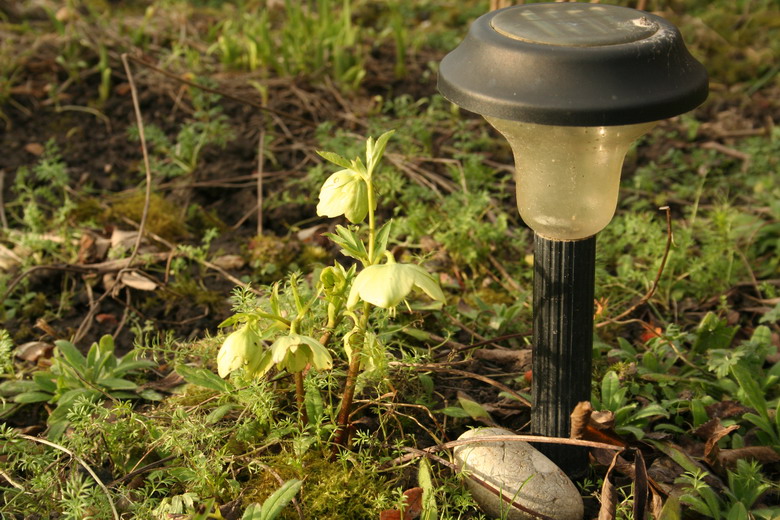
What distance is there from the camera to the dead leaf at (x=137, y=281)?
2.89 meters

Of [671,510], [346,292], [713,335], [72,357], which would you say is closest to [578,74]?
[346,292]

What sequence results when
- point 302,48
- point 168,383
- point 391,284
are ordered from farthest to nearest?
point 302,48, point 168,383, point 391,284

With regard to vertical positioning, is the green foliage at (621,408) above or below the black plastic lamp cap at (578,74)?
below

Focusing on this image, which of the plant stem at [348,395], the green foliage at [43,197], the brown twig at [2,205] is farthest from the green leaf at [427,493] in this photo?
the brown twig at [2,205]

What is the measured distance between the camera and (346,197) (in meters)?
1.74

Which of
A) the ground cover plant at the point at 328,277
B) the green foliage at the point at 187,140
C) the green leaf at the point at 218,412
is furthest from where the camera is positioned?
the green foliage at the point at 187,140

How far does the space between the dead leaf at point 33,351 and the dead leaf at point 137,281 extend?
0.35m

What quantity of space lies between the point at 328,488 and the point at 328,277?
0.50 m

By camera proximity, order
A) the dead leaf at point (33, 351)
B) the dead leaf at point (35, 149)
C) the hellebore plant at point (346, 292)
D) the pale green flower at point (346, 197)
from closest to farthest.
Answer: the hellebore plant at point (346, 292)
the pale green flower at point (346, 197)
the dead leaf at point (33, 351)
the dead leaf at point (35, 149)

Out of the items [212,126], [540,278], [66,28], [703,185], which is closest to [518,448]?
[540,278]

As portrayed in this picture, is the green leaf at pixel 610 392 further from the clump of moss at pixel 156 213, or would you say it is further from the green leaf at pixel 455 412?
the clump of moss at pixel 156 213

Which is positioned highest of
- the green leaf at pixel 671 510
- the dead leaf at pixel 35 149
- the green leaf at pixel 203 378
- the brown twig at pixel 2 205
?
the green leaf at pixel 671 510

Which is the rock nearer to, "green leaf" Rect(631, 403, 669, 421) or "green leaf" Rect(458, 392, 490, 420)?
"green leaf" Rect(458, 392, 490, 420)

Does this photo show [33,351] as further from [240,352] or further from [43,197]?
[240,352]
